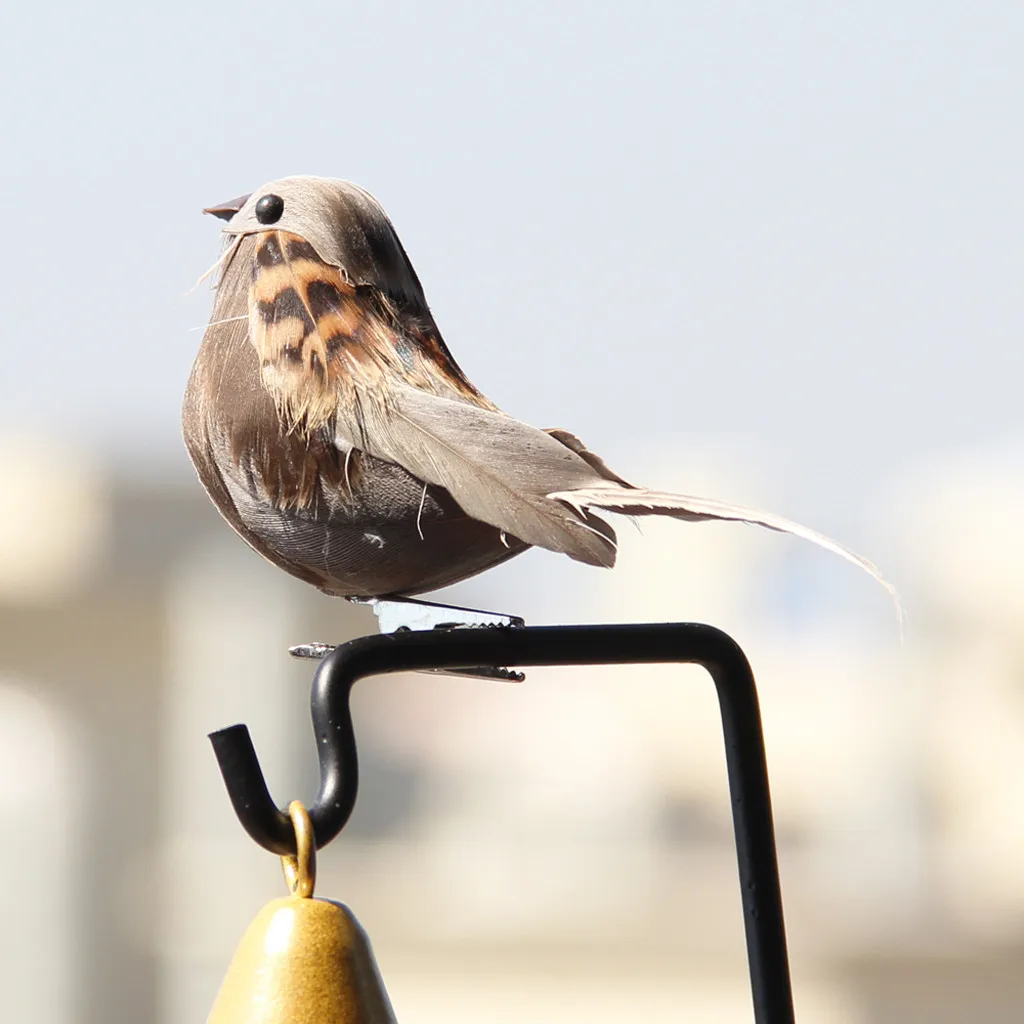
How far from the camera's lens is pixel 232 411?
1.52 ft

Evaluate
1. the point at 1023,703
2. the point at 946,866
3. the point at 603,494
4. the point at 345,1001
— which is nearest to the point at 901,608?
the point at 603,494

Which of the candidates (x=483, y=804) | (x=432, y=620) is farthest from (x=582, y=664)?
(x=483, y=804)

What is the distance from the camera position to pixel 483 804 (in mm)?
3555

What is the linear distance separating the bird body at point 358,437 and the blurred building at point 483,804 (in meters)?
2.49

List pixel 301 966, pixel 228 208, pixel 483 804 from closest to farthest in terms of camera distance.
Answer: pixel 301 966, pixel 228 208, pixel 483 804

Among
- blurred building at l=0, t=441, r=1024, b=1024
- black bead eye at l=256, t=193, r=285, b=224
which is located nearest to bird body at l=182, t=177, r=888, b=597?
black bead eye at l=256, t=193, r=285, b=224

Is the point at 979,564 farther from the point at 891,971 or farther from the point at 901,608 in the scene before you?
the point at 901,608

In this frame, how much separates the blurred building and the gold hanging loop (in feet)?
8.32

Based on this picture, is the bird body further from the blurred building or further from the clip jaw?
the blurred building

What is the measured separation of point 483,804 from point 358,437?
3197 mm

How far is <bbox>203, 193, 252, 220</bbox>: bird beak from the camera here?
50 cm

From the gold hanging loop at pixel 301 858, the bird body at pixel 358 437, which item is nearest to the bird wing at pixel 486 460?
the bird body at pixel 358 437

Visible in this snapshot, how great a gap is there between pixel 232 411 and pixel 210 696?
331 cm

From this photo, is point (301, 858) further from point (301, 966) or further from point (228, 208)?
point (228, 208)
